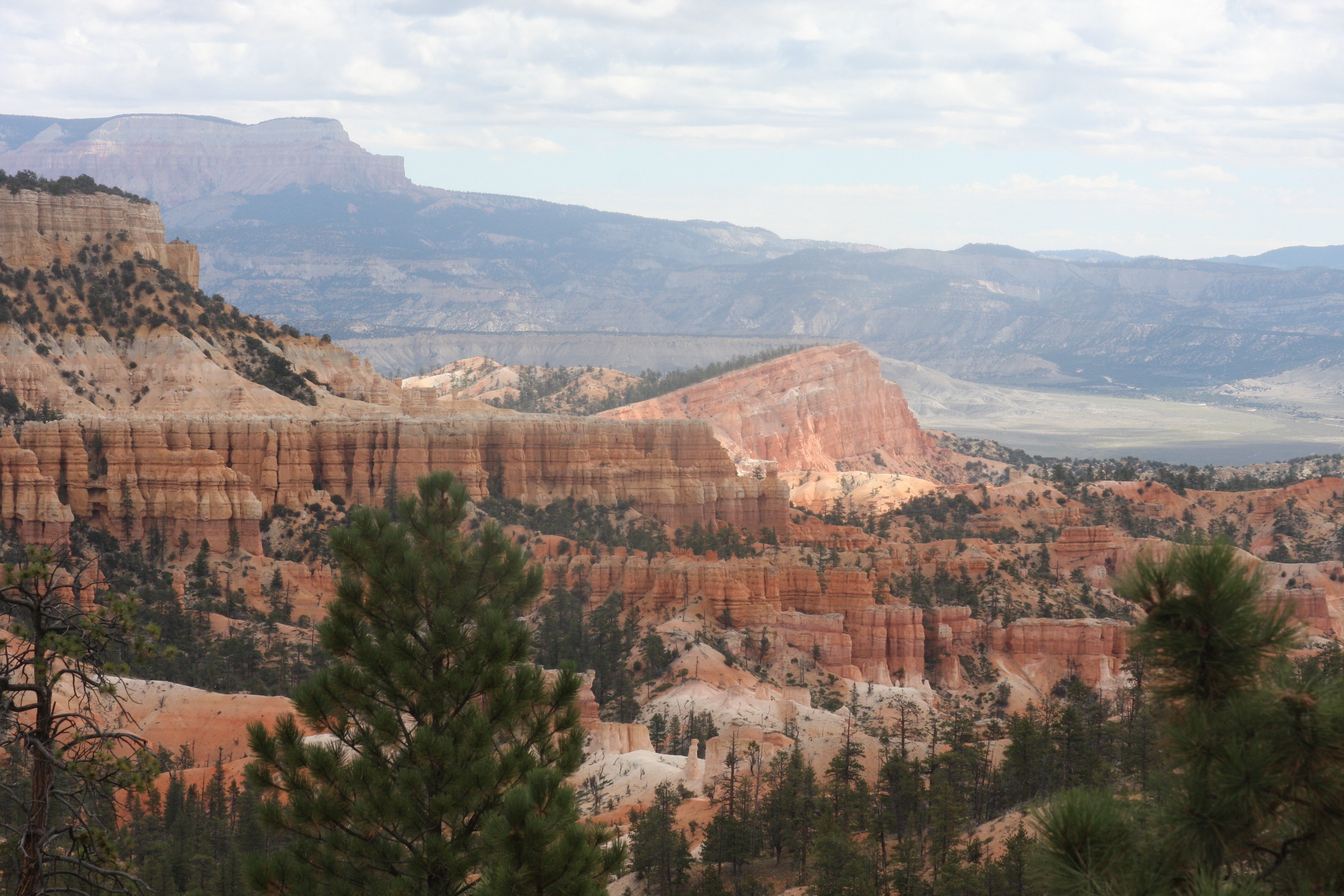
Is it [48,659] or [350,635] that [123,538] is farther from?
[48,659]

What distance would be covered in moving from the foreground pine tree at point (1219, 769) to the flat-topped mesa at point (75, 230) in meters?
88.0

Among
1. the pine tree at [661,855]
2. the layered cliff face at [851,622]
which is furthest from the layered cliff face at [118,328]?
the pine tree at [661,855]

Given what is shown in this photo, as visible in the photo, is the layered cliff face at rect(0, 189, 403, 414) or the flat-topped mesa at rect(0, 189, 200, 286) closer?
the layered cliff face at rect(0, 189, 403, 414)

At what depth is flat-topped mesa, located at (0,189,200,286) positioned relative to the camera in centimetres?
8819

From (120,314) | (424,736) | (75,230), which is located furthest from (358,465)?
(424,736)

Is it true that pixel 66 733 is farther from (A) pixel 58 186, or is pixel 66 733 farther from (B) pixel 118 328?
(A) pixel 58 186

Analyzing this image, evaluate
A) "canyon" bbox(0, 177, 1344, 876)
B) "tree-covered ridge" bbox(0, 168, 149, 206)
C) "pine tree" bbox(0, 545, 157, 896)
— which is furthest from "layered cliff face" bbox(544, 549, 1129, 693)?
"pine tree" bbox(0, 545, 157, 896)

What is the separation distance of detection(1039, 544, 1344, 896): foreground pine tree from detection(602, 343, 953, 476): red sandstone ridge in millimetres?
130955

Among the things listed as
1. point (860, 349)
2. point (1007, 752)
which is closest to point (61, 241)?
point (1007, 752)

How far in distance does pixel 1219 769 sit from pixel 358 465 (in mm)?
80880

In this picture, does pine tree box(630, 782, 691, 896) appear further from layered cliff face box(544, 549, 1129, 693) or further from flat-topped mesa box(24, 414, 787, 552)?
flat-topped mesa box(24, 414, 787, 552)

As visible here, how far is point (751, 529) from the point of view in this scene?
99.2 meters

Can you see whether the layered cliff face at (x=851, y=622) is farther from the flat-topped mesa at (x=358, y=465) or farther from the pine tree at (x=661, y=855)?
the pine tree at (x=661, y=855)

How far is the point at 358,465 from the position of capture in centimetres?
8788
